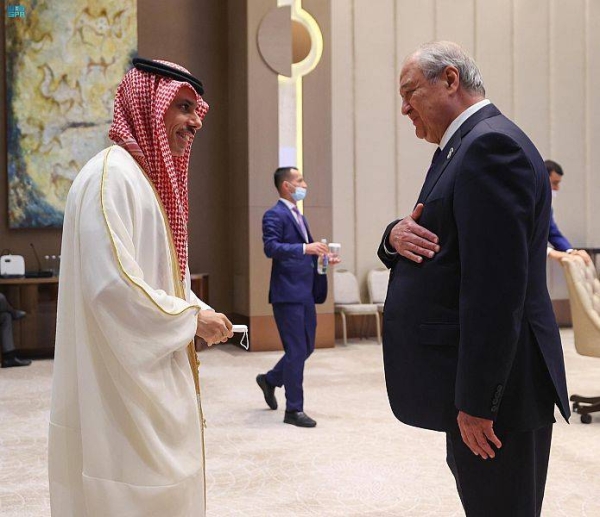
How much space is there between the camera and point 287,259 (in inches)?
207

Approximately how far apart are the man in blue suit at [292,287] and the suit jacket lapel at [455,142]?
3076 millimetres

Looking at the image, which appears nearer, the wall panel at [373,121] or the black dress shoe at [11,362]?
the black dress shoe at [11,362]

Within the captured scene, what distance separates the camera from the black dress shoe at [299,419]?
16.5 feet

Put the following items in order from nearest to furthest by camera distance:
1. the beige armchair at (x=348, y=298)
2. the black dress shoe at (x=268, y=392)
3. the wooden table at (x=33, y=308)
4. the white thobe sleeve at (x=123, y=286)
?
the white thobe sleeve at (x=123, y=286), the black dress shoe at (x=268, y=392), the wooden table at (x=33, y=308), the beige armchair at (x=348, y=298)

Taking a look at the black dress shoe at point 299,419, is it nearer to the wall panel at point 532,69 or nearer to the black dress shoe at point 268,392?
the black dress shoe at point 268,392

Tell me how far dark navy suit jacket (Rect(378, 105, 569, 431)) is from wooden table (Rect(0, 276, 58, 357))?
253 inches

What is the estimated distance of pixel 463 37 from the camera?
1009 centimetres

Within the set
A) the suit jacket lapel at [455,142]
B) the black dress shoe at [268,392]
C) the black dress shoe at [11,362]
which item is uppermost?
the suit jacket lapel at [455,142]

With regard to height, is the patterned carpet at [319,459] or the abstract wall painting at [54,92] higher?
the abstract wall painting at [54,92]

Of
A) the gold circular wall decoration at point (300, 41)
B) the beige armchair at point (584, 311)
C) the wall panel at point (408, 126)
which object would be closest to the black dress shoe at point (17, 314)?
the gold circular wall decoration at point (300, 41)

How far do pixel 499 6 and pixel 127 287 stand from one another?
31.4ft

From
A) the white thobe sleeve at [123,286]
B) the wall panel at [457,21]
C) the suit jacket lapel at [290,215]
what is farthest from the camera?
the wall panel at [457,21]

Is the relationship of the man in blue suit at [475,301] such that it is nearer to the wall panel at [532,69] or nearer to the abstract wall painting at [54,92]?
the abstract wall painting at [54,92]

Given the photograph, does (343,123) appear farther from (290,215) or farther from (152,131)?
(152,131)
